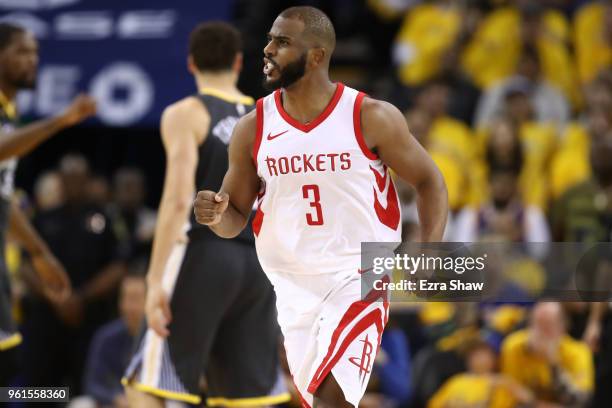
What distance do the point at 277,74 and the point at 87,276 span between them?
6.16 metres

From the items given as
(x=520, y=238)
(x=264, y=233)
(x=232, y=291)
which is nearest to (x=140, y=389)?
(x=232, y=291)

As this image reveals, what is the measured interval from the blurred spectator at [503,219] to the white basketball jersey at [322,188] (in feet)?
15.0

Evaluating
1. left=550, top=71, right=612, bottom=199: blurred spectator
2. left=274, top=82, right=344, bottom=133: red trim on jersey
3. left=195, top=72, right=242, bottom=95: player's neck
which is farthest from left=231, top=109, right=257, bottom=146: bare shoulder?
left=550, top=71, right=612, bottom=199: blurred spectator

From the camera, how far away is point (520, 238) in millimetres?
9883

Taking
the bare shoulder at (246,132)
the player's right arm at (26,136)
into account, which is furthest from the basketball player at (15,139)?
the bare shoulder at (246,132)

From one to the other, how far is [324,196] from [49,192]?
6.93 metres

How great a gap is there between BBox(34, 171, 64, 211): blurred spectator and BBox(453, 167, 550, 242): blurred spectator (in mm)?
3862

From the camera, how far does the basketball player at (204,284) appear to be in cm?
644

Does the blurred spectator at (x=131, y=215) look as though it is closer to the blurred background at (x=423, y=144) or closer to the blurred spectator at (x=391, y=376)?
the blurred background at (x=423, y=144)

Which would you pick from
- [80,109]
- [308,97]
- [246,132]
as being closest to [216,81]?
[80,109]

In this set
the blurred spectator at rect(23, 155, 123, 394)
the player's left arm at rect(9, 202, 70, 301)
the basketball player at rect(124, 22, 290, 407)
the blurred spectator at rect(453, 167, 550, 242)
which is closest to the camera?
the basketball player at rect(124, 22, 290, 407)

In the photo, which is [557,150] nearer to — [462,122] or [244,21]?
[462,122]

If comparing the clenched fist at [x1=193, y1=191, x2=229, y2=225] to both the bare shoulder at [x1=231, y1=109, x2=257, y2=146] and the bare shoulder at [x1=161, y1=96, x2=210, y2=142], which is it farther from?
the bare shoulder at [x1=161, y1=96, x2=210, y2=142]

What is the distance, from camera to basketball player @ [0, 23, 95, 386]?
22.1 feet
